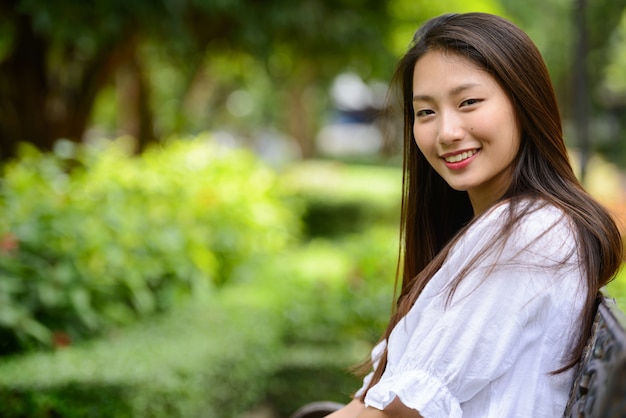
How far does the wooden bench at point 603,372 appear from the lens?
1092 mm

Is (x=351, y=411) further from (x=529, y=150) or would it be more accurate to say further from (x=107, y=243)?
(x=107, y=243)

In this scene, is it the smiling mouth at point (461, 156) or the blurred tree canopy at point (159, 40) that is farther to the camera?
the blurred tree canopy at point (159, 40)

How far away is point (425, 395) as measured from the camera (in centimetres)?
154

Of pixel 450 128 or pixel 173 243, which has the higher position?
pixel 450 128

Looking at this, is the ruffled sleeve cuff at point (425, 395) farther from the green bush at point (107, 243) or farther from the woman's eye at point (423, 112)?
the green bush at point (107, 243)

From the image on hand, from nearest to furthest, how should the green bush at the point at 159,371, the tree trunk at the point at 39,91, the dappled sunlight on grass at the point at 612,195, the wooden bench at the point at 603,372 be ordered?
the wooden bench at the point at 603,372, the dappled sunlight on grass at the point at 612,195, the green bush at the point at 159,371, the tree trunk at the point at 39,91

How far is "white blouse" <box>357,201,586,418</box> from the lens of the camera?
153cm

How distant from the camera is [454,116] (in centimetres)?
172

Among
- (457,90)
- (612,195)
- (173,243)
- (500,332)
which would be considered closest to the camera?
(500,332)

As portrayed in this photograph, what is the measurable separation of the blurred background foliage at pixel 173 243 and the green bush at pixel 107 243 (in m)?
0.01

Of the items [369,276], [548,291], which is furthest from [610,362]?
[369,276]

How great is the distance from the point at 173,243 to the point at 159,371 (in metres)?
1.46

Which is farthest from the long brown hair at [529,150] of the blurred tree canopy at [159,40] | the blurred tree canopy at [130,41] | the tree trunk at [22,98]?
the tree trunk at [22,98]

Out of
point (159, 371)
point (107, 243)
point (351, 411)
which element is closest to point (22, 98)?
point (107, 243)
